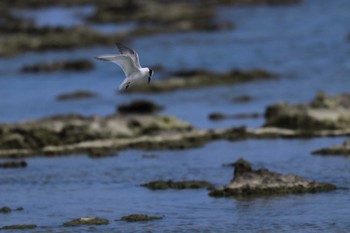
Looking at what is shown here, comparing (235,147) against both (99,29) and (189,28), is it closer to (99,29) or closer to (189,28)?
(189,28)

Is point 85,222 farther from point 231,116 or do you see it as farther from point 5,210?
point 231,116

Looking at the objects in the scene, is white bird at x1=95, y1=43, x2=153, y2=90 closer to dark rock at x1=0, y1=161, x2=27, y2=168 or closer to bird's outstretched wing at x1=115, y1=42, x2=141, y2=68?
bird's outstretched wing at x1=115, y1=42, x2=141, y2=68

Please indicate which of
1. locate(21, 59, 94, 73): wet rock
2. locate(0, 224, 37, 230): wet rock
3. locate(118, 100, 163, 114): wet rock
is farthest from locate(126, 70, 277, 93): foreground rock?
locate(0, 224, 37, 230): wet rock

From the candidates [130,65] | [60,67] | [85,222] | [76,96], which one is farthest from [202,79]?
[85,222]

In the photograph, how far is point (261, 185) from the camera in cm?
2369

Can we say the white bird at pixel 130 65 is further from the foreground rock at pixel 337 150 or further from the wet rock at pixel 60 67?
the wet rock at pixel 60 67

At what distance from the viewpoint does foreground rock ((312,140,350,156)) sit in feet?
92.8

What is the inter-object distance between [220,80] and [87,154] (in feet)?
63.7

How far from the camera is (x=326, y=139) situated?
3156 cm

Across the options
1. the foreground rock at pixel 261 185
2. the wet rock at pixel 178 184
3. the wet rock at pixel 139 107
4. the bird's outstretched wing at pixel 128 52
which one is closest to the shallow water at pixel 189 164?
the wet rock at pixel 178 184

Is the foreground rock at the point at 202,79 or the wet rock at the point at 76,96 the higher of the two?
the foreground rock at the point at 202,79

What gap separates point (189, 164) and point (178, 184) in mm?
3164

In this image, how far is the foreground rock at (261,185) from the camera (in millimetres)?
23688

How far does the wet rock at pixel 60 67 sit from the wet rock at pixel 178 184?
33.2m
